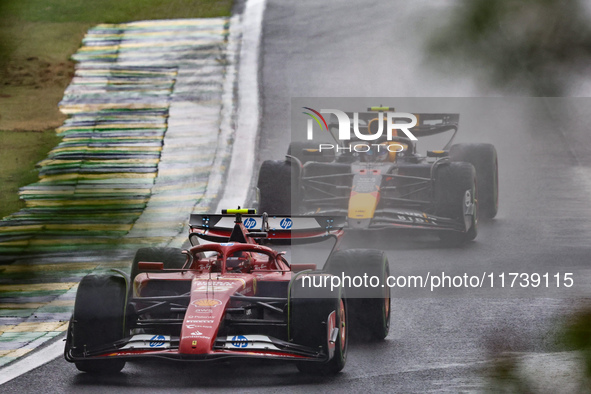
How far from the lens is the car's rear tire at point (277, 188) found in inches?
527

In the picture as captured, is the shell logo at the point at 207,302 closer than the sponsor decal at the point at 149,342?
No

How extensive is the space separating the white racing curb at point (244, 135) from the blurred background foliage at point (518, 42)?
6257 millimetres

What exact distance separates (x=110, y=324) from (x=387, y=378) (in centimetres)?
207

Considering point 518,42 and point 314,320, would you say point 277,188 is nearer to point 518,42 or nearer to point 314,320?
point 314,320

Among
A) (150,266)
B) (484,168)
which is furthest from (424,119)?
(150,266)

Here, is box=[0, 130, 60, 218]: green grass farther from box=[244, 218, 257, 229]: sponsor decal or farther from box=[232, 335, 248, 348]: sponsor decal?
box=[232, 335, 248, 348]: sponsor decal

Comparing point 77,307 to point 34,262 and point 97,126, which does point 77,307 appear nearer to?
point 34,262

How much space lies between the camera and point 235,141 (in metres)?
18.6

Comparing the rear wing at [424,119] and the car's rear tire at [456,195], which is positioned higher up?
the rear wing at [424,119]

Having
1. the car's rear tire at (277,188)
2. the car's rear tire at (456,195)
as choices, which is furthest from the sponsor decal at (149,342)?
the car's rear tire at (277,188)

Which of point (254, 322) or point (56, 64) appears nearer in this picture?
point (254, 322)

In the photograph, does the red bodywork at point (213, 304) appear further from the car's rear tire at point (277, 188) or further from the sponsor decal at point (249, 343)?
the car's rear tire at point (277, 188)

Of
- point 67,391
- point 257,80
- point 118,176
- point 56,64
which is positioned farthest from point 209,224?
point 56,64

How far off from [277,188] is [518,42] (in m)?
12.0
